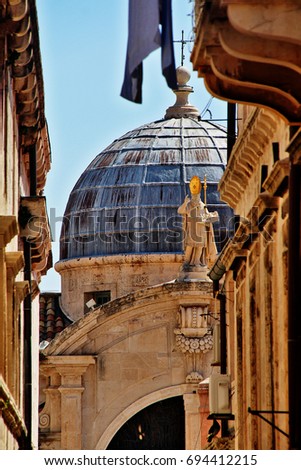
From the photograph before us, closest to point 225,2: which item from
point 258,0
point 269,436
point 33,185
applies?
point 258,0

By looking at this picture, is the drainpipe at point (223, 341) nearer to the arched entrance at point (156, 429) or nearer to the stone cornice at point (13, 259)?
the stone cornice at point (13, 259)

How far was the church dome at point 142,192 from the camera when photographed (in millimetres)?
64812

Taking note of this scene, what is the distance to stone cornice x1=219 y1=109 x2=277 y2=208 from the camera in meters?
28.1

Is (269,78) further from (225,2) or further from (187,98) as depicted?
(187,98)

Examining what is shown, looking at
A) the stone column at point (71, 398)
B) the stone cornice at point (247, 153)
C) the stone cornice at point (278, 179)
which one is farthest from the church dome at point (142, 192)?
the stone cornice at point (278, 179)

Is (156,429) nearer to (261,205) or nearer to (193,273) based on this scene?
(193,273)

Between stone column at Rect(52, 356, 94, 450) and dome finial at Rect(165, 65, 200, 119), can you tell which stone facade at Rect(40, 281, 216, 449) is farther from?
dome finial at Rect(165, 65, 200, 119)

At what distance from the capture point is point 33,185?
39.0 metres

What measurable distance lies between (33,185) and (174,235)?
25.8m

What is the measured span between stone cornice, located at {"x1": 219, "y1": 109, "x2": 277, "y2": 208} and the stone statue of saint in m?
17.5

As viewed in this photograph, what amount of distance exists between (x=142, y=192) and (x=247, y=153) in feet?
116

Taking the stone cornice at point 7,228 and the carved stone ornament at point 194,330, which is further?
the carved stone ornament at point 194,330

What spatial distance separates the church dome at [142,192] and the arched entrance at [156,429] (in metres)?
10.1

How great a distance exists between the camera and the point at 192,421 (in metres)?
52.4
